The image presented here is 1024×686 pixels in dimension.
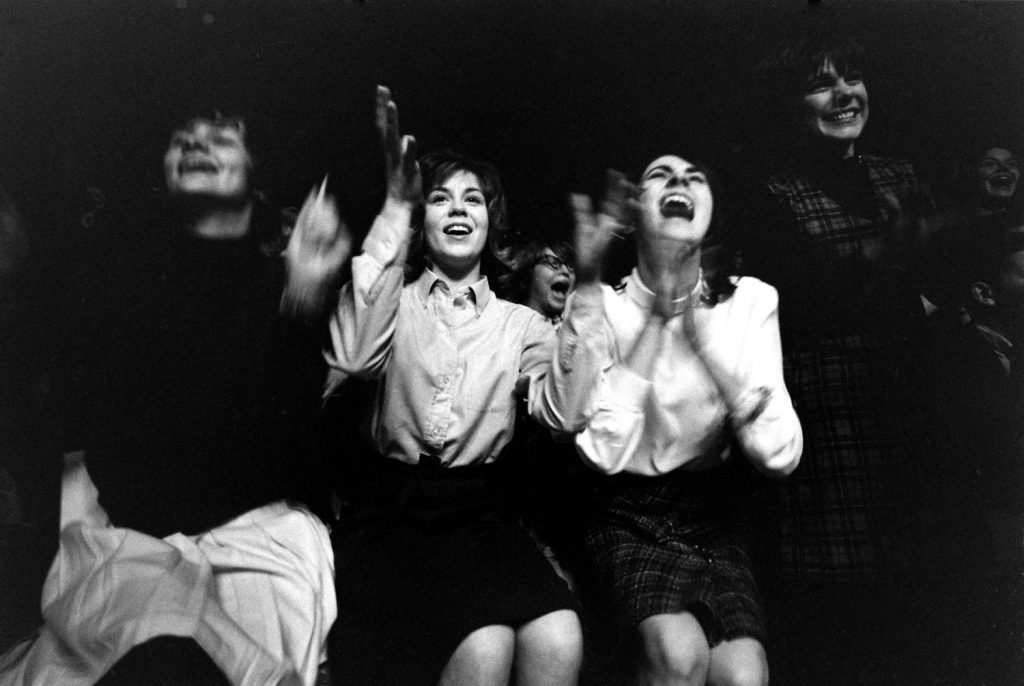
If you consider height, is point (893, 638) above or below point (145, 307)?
below

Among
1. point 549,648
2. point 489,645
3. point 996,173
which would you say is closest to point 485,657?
point 489,645

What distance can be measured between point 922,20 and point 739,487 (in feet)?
4.30

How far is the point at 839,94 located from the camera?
2402 millimetres

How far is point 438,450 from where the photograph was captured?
225 cm

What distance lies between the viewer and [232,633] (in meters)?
2.20

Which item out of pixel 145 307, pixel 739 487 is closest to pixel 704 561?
pixel 739 487

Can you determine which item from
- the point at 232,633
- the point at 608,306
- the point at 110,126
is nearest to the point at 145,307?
the point at 110,126

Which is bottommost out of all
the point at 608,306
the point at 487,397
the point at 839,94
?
→ the point at 487,397

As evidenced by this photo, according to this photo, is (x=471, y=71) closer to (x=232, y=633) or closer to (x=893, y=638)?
(x=232, y=633)

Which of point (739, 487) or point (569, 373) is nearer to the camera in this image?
point (569, 373)

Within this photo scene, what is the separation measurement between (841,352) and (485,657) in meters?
1.18

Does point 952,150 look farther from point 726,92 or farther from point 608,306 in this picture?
point 608,306

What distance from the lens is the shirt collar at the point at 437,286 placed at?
233 cm

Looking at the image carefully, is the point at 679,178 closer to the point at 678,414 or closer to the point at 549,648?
the point at 678,414
